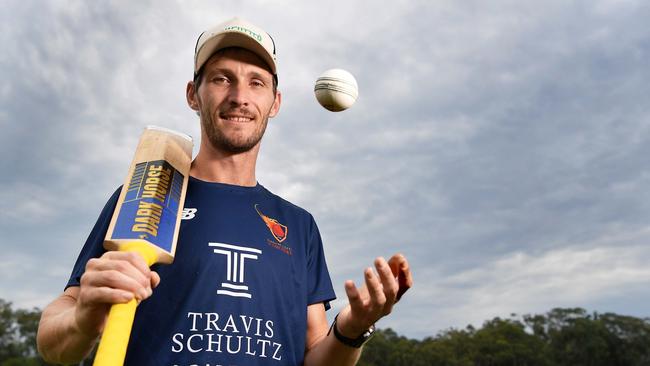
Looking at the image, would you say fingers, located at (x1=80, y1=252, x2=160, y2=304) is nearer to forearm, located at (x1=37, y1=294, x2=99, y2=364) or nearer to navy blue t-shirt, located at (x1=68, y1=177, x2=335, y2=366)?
forearm, located at (x1=37, y1=294, x2=99, y2=364)

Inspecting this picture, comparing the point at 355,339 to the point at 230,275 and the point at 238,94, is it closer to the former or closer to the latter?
the point at 230,275

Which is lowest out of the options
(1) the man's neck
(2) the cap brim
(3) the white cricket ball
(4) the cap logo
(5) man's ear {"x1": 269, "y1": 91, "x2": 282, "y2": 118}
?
(1) the man's neck

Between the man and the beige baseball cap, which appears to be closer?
the man

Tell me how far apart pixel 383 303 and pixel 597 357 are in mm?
84915

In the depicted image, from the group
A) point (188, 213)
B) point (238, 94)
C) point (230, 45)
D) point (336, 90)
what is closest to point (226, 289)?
point (188, 213)

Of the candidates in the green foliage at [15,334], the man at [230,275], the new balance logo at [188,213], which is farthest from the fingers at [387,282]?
the green foliage at [15,334]

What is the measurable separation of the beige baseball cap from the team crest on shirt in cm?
95

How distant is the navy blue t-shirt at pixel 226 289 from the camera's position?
114 inches

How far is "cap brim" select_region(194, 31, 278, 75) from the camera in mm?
3539

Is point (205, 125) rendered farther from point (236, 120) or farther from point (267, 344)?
point (267, 344)

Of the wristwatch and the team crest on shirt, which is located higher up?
the team crest on shirt

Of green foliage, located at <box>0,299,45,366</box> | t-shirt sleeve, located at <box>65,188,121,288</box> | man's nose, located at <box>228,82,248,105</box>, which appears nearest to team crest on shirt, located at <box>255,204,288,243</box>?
man's nose, located at <box>228,82,248,105</box>

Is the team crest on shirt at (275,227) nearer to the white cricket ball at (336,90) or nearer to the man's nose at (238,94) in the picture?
the man's nose at (238,94)

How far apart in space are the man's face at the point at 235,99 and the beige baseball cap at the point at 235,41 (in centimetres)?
4
